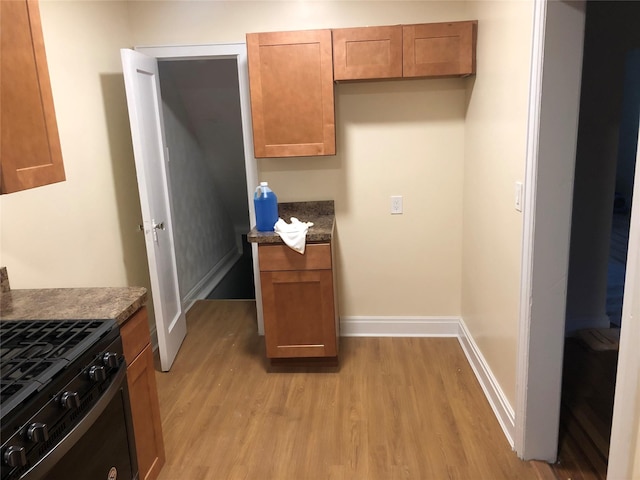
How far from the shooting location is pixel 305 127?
113 inches

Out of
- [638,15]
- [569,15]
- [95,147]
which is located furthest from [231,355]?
[638,15]

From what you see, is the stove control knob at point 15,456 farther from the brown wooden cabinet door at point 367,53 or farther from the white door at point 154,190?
the brown wooden cabinet door at point 367,53

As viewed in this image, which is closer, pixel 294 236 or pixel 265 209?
pixel 294 236

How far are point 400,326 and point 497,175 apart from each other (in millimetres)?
1428

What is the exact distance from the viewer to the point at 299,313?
2887 mm

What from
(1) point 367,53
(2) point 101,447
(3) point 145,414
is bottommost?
(3) point 145,414

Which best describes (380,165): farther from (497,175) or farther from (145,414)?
(145,414)

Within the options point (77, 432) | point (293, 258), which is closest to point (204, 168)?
point (293, 258)

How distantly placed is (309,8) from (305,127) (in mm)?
773

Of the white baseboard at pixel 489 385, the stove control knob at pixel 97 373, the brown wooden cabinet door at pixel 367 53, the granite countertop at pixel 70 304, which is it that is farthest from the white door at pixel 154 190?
the white baseboard at pixel 489 385

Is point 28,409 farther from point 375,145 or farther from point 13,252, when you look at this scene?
point 375,145

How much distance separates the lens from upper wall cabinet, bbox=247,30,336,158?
279 centimetres

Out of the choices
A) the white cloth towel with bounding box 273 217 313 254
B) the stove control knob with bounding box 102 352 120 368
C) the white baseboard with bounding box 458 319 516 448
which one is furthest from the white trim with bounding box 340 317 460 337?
the stove control knob with bounding box 102 352 120 368

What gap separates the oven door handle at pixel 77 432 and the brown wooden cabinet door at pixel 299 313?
1209mm
